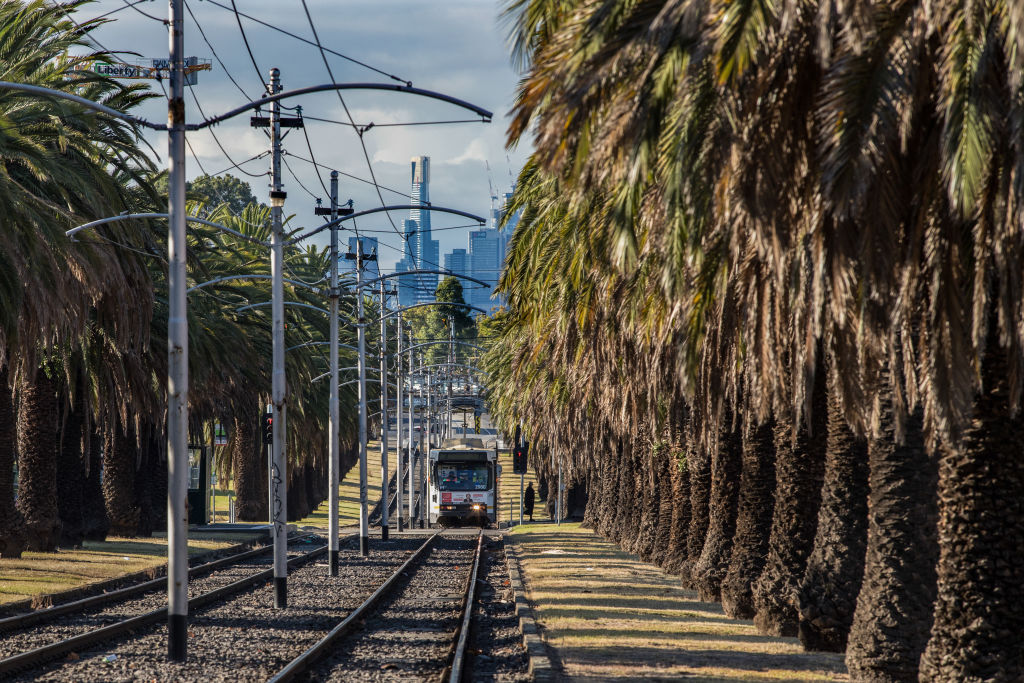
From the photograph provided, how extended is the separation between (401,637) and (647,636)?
3.78 m

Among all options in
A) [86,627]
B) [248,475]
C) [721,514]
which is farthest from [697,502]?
[248,475]

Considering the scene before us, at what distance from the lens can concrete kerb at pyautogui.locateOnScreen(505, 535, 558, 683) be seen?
14.0 m

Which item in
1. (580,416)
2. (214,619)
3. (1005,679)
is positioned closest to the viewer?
(1005,679)

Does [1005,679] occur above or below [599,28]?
below

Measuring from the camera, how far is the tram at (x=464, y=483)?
60.8 metres

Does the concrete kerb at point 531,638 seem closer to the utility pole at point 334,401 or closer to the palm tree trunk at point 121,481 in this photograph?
the utility pole at point 334,401

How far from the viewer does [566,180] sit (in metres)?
9.74

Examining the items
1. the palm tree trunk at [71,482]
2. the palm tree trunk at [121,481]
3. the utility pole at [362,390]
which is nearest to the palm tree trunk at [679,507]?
the utility pole at [362,390]

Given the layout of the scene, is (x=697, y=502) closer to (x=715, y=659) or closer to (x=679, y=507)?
(x=679, y=507)

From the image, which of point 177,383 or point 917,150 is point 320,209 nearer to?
point 177,383

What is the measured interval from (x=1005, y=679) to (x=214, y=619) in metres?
14.0

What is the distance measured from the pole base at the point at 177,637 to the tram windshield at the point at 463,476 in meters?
45.0

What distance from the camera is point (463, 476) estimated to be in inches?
2416

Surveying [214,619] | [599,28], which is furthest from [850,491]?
[214,619]
